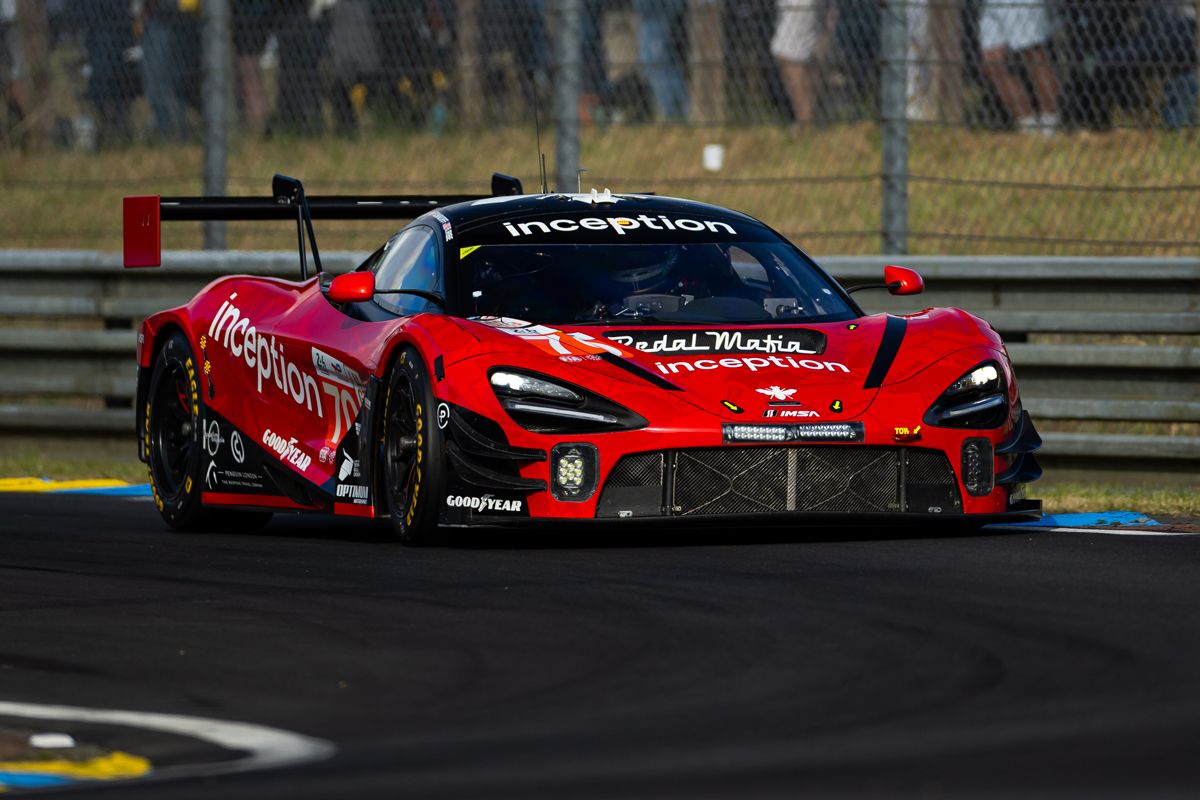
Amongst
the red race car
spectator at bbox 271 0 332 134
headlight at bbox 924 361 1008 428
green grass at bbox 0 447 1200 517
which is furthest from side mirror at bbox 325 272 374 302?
spectator at bbox 271 0 332 134

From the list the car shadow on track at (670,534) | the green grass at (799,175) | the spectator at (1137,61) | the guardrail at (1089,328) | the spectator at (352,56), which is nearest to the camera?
the car shadow on track at (670,534)

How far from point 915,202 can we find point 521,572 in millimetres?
8302

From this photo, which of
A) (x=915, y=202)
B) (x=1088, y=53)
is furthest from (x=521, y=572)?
(x=915, y=202)

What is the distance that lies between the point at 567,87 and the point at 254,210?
2864mm

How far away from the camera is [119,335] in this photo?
13.5 m

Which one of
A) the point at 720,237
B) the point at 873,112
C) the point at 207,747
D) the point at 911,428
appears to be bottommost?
the point at 207,747

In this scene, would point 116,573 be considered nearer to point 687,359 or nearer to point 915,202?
point 687,359

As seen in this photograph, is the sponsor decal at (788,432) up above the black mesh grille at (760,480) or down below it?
above

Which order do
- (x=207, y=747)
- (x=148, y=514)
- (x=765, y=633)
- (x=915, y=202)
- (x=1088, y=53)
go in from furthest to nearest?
1. (x=915, y=202)
2. (x=1088, y=53)
3. (x=148, y=514)
4. (x=765, y=633)
5. (x=207, y=747)

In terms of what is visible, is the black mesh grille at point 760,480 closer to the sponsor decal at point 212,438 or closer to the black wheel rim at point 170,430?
the sponsor decal at point 212,438

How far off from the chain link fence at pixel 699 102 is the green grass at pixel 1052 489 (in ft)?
5.27

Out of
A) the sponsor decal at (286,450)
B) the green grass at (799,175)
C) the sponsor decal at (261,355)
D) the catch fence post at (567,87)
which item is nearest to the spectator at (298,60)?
the green grass at (799,175)

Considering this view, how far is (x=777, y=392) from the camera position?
8133 millimetres

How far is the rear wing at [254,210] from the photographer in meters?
10.6
